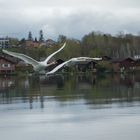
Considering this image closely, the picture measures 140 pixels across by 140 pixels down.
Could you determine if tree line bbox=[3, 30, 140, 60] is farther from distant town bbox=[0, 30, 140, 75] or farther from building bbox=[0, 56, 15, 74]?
building bbox=[0, 56, 15, 74]

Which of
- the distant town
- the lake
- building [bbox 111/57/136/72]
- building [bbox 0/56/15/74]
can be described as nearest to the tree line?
the distant town

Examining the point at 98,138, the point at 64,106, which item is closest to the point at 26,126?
the point at 98,138

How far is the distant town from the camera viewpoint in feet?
262

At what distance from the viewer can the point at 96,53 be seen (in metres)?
96.5

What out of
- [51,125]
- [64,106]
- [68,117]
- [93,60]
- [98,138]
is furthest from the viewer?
[93,60]

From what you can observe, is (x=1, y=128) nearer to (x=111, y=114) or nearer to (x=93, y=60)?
(x=111, y=114)

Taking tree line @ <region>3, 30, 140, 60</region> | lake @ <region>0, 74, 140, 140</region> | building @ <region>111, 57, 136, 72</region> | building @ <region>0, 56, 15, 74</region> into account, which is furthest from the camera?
tree line @ <region>3, 30, 140, 60</region>

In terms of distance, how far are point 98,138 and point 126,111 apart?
19.0ft

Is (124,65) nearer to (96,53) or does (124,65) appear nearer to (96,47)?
(96,53)

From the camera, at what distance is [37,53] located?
9738 centimetres

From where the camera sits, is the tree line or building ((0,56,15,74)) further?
the tree line

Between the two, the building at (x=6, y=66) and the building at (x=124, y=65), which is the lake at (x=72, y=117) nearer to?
the building at (x=6, y=66)

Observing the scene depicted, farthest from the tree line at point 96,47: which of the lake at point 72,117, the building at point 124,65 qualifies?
the lake at point 72,117

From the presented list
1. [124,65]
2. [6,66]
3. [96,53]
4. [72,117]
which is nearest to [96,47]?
[96,53]
